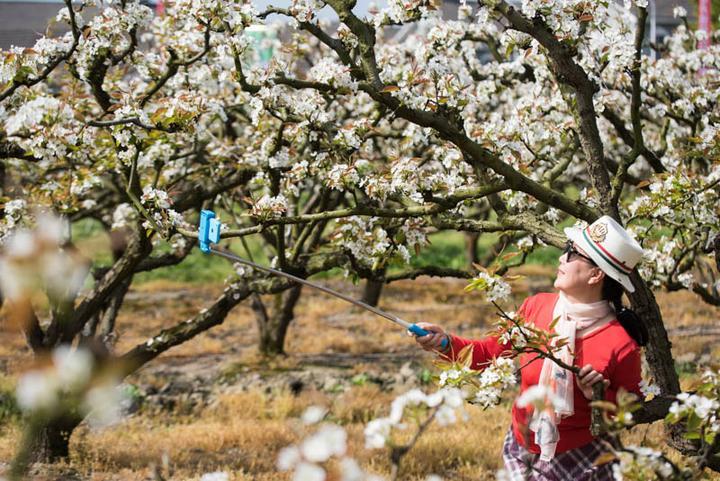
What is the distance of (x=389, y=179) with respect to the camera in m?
3.84

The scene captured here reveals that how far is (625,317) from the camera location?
298cm

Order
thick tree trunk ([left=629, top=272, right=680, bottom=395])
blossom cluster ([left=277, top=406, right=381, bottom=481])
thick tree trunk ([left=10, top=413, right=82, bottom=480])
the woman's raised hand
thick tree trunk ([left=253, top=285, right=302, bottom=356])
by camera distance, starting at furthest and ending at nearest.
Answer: thick tree trunk ([left=253, top=285, right=302, bottom=356]) → thick tree trunk ([left=10, top=413, right=82, bottom=480]) → thick tree trunk ([left=629, top=272, right=680, bottom=395]) → the woman's raised hand → blossom cluster ([left=277, top=406, right=381, bottom=481])

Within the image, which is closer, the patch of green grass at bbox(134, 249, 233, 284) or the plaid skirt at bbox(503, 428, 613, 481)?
the plaid skirt at bbox(503, 428, 613, 481)

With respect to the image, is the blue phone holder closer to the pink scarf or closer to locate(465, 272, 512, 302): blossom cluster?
locate(465, 272, 512, 302): blossom cluster

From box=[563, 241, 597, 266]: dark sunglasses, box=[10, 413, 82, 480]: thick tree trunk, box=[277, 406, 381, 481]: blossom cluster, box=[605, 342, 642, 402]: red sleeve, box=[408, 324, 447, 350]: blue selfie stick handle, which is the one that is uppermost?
box=[563, 241, 597, 266]: dark sunglasses

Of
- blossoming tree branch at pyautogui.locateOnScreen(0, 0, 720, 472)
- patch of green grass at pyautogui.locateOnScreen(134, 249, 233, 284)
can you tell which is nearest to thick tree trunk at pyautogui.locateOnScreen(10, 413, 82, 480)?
blossoming tree branch at pyautogui.locateOnScreen(0, 0, 720, 472)

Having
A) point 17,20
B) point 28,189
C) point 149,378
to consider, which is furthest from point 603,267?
point 17,20

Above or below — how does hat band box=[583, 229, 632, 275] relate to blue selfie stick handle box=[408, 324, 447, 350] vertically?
above

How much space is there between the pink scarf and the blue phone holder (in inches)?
47.7

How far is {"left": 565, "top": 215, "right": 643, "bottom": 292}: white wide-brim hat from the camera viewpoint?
2857 mm

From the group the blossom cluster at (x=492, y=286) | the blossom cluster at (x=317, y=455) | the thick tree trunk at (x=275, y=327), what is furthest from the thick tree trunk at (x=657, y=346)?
the thick tree trunk at (x=275, y=327)

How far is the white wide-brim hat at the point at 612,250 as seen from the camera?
2857 mm

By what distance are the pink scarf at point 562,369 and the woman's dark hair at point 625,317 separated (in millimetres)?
30

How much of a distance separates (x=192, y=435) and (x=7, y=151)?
115 inches
